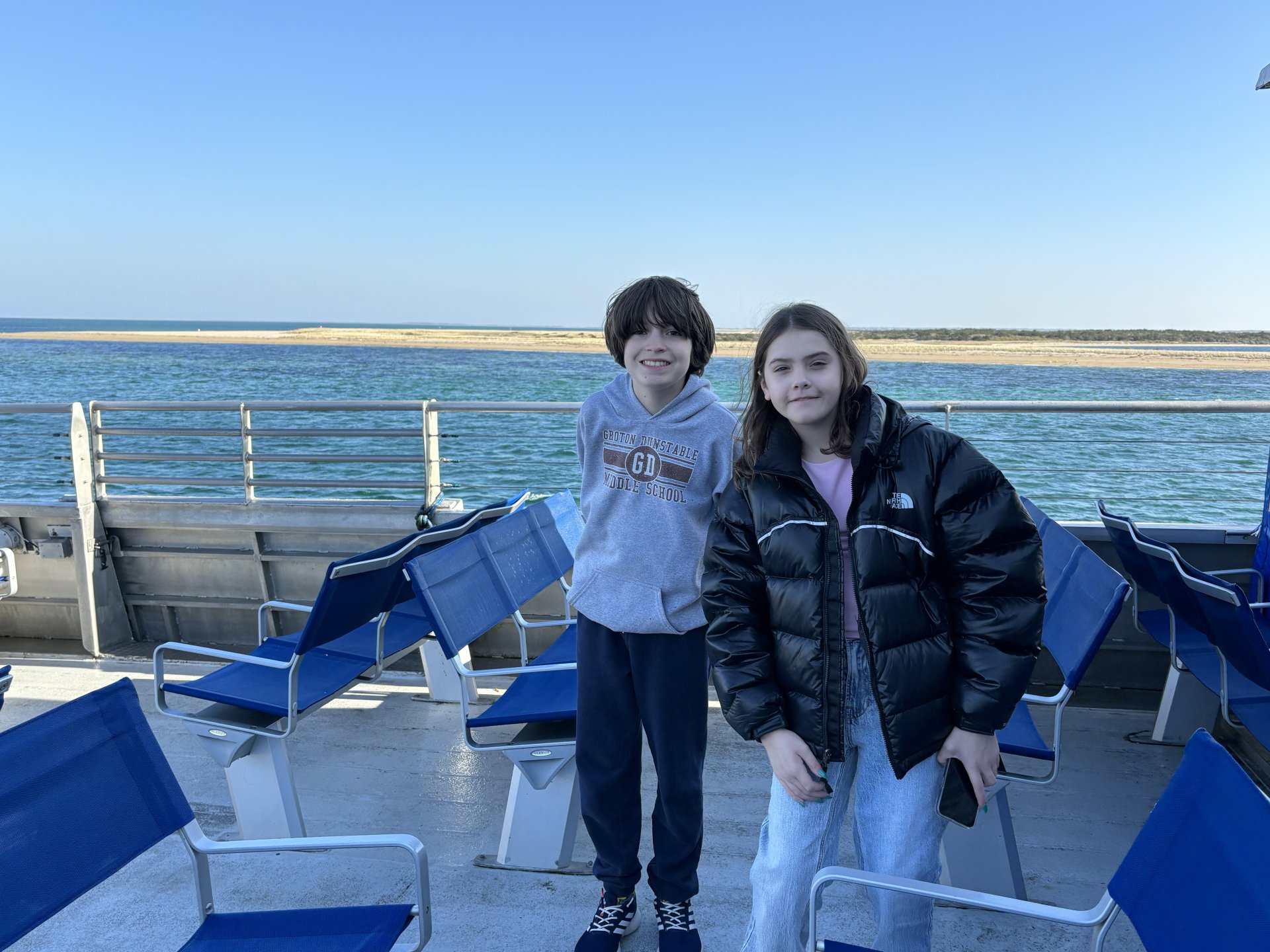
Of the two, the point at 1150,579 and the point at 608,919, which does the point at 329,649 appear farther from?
the point at 1150,579

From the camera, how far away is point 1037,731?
8.63ft

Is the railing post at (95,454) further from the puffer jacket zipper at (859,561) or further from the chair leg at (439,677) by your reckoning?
the puffer jacket zipper at (859,561)

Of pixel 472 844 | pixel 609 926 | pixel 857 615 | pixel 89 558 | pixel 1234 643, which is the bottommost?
pixel 472 844

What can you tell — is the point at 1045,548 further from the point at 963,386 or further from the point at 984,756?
the point at 963,386

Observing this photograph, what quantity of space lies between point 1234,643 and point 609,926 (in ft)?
6.49

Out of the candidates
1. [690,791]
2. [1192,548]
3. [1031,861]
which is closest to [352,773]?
[690,791]

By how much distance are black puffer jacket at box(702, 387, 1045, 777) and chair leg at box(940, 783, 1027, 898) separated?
1.16m

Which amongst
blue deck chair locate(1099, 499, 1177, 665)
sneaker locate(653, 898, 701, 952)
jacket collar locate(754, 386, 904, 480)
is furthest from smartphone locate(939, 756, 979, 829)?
blue deck chair locate(1099, 499, 1177, 665)

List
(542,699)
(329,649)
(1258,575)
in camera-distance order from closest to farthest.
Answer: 1. (542,699)
2. (329,649)
3. (1258,575)

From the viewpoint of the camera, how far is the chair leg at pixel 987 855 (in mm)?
2547

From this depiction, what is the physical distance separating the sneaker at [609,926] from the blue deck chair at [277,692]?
0.96 meters

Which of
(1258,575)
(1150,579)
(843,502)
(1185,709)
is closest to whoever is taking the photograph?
(843,502)

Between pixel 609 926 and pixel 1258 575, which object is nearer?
pixel 609 926

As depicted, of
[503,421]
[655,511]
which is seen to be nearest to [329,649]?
[655,511]
